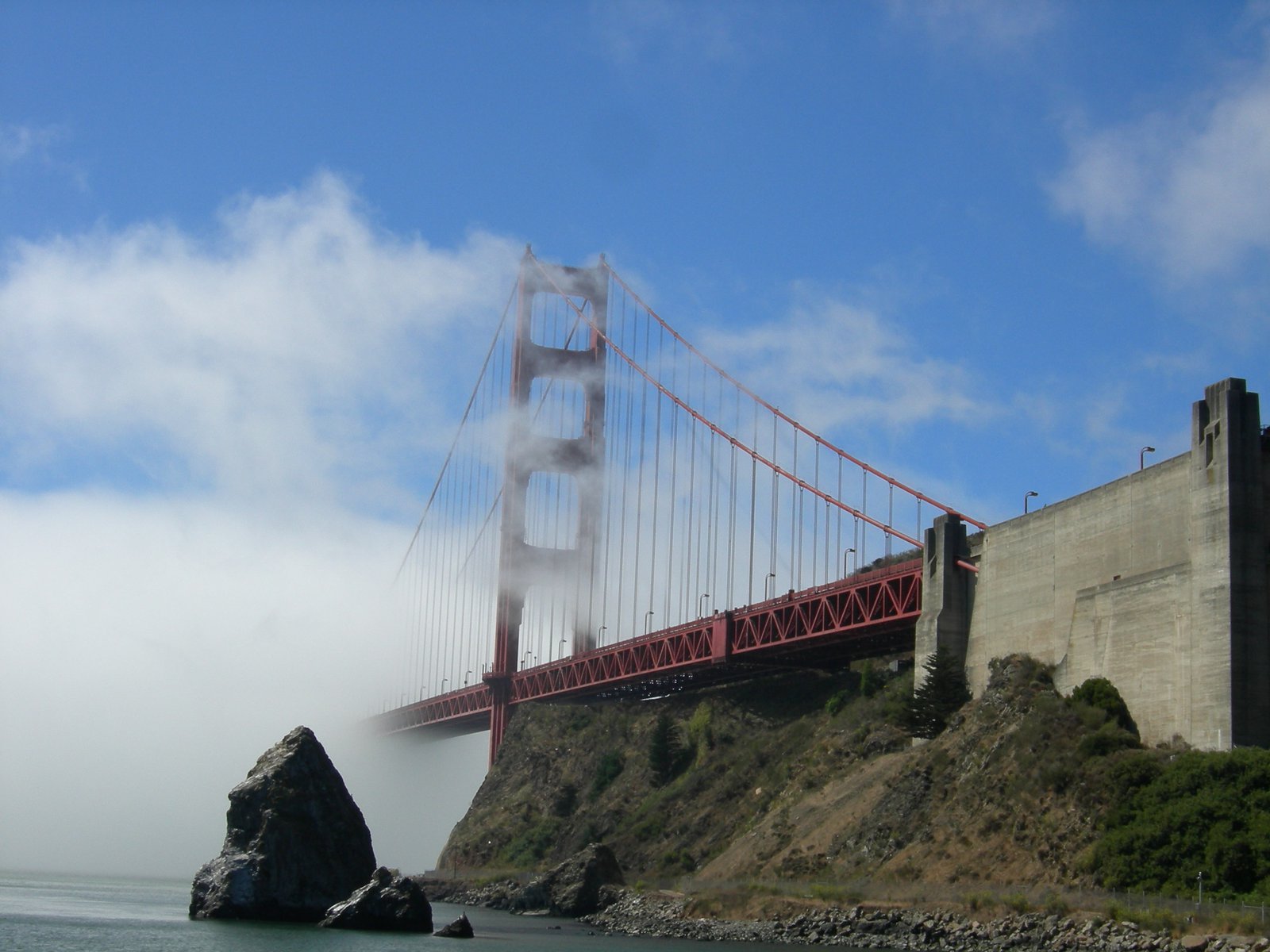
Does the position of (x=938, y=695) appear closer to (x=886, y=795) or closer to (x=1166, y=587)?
(x=886, y=795)

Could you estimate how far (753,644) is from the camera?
77.6 metres

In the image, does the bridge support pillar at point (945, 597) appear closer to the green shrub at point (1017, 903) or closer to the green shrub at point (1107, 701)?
the green shrub at point (1107, 701)

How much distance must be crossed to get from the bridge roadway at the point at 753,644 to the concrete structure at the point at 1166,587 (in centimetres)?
689

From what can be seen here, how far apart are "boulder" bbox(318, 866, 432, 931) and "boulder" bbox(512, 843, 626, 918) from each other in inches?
754

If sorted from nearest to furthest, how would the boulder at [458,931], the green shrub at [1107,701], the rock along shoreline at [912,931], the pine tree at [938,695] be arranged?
the rock along shoreline at [912,931] < the green shrub at [1107,701] < the boulder at [458,931] < the pine tree at [938,695]

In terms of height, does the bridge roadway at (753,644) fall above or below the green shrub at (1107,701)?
above

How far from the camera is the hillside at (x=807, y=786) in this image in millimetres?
50906

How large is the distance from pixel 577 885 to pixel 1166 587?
1258 inches

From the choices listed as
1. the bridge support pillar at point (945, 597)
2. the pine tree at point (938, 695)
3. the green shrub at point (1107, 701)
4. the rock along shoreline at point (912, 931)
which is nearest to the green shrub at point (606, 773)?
the rock along shoreline at point (912, 931)

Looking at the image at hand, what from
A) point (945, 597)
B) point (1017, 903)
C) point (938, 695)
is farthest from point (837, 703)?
point (1017, 903)

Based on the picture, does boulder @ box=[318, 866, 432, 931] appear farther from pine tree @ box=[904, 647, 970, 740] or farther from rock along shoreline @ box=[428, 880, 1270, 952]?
pine tree @ box=[904, 647, 970, 740]

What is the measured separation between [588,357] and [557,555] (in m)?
15.3

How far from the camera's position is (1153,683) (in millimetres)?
51375

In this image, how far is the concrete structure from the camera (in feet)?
157
